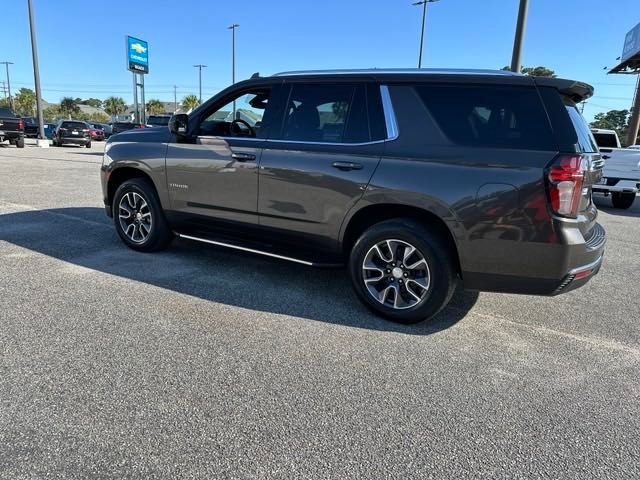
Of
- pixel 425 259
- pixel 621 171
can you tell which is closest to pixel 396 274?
pixel 425 259

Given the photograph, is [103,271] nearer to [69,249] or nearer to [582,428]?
[69,249]

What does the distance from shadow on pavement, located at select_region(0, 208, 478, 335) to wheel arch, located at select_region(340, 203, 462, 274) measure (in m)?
0.53

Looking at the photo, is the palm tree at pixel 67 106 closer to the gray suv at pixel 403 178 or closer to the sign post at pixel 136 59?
the sign post at pixel 136 59

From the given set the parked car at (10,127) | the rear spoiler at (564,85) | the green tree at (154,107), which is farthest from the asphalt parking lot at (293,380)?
the green tree at (154,107)

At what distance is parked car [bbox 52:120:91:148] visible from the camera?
1046 inches

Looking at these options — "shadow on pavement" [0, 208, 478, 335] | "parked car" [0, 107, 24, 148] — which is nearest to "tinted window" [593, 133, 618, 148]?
"shadow on pavement" [0, 208, 478, 335]

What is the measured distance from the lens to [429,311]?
3.60 m

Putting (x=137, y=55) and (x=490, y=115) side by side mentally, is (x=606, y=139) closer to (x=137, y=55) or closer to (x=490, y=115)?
(x=490, y=115)

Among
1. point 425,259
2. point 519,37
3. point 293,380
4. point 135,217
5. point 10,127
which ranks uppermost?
point 519,37

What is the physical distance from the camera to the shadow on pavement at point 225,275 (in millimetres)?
3916

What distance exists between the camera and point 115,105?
105 m

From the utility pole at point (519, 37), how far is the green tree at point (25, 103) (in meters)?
107

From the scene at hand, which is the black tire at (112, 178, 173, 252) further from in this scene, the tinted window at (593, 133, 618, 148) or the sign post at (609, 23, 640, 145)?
the sign post at (609, 23, 640, 145)

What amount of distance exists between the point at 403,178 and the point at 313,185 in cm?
79
